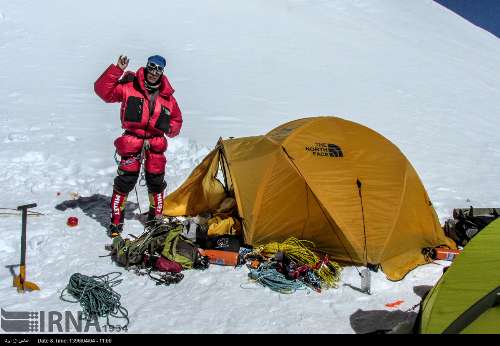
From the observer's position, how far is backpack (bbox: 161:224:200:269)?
211 inches

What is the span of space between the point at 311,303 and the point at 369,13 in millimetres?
33245

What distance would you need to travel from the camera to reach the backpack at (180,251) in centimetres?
537

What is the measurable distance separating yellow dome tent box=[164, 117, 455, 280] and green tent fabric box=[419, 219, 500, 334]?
1537mm

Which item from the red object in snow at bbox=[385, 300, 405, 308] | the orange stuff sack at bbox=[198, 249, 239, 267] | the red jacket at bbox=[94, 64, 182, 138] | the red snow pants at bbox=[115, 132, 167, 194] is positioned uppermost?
the red jacket at bbox=[94, 64, 182, 138]

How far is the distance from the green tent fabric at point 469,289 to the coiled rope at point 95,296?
2478 millimetres

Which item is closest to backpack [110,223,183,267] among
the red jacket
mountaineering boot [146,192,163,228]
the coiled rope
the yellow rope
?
the coiled rope

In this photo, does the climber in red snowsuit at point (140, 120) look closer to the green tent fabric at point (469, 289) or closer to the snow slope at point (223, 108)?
the snow slope at point (223, 108)

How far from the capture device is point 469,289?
133 inches

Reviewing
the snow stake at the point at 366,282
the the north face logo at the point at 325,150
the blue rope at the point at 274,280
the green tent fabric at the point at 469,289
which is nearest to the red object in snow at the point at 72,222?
the blue rope at the point at 274,280

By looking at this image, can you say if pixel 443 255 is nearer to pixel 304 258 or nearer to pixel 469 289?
pixel 304 258

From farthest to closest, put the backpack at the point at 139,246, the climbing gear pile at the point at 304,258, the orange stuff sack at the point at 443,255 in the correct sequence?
1. the orange stuff sack at the point at 443,255
2. the backpack at the point at 139,246
3. the climbing gear pile at the point at 304,258

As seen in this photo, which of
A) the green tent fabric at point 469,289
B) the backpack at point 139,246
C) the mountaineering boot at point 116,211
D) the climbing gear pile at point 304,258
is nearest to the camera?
the green tent fabric at point 469,289

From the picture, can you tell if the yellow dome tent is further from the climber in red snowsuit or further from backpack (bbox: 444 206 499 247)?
the climber in red snowsuit
